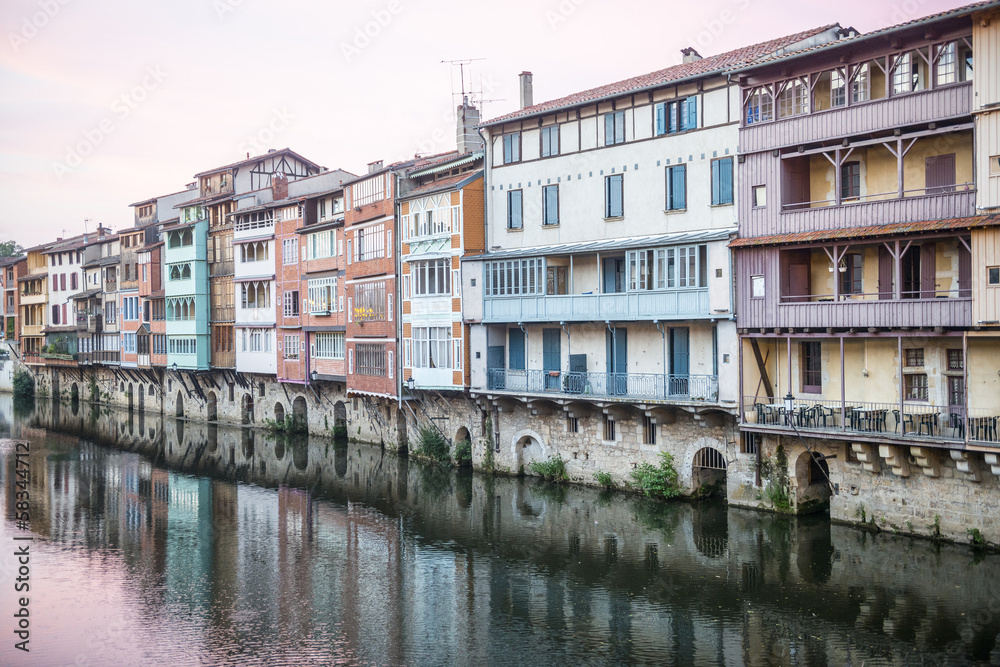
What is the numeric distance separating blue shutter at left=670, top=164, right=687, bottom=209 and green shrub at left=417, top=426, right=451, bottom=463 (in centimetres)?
1740

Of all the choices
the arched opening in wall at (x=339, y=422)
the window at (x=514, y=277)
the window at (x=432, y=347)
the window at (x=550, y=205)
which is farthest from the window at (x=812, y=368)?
the arched opening in wall at (x=339, y=422)

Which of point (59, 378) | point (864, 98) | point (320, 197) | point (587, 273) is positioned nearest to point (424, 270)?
point (587, 273)

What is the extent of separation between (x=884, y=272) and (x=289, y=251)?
129 ft

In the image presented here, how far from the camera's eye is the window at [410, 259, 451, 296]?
43250 millimetres

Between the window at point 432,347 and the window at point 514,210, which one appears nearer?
the window at point 514,210

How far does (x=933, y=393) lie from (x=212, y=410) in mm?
54997

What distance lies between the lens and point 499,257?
4059 cm

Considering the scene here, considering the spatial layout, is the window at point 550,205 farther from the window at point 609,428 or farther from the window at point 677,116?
the window at point 609,428

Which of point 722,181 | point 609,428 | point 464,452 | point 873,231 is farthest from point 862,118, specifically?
point 464,452

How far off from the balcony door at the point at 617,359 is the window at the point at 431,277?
9.12 m

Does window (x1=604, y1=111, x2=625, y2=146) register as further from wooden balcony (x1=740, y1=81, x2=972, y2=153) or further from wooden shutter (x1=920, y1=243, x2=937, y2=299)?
wooden shutter (x1=920, y1=243, x2=937, y2=299)

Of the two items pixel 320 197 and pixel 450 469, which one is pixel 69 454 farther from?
pixel 450 469

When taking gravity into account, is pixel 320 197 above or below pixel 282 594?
above

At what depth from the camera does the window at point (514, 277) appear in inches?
1544
